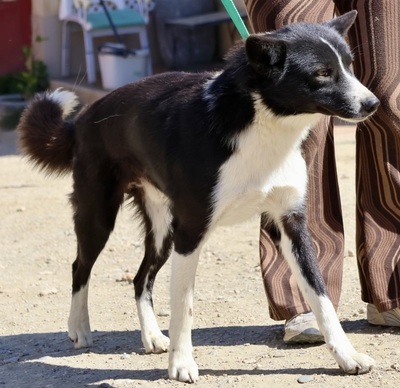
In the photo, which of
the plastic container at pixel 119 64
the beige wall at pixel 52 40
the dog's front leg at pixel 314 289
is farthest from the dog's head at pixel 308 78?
the beige wall at pixel 52 40

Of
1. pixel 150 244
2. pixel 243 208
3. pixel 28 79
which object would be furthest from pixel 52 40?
pixel 243 208

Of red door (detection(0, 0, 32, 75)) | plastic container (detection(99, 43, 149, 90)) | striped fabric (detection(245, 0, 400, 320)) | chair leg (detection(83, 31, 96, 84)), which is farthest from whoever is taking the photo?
red door (detection(0, 0, 32, 75))

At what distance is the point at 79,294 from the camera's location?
4594 millimetres

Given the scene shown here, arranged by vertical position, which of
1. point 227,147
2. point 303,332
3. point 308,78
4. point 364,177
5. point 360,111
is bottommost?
point 303,332

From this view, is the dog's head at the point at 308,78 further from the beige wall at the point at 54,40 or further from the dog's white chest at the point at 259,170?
the beige wall at the point at 54,40

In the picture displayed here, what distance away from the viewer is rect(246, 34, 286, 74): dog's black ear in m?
3.62

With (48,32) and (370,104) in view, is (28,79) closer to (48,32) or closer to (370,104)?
(48,32)

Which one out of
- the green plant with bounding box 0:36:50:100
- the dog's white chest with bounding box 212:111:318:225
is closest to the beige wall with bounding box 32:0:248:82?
the green plant with bounding box 0:36:50:100

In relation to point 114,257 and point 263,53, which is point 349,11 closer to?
point 263,53

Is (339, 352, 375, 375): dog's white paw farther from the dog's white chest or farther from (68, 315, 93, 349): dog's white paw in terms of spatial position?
(68, 315, 93, 349): dog's white paw

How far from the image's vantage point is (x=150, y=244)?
469 cm

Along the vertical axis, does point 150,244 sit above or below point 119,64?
above

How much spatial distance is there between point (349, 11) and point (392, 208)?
2.83 feet

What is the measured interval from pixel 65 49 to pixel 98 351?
7213mm
